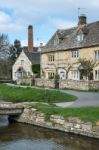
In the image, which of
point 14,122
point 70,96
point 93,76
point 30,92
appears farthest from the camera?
point 93,76

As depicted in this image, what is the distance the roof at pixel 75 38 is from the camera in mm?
56625

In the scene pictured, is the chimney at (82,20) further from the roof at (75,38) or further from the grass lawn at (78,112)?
the grass lawn at (78,112)

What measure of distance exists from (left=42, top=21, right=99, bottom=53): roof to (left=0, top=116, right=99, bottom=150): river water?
30.3 metres

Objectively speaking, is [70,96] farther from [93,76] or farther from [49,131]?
[93,76]

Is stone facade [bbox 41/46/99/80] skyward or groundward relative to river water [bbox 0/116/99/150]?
skyward

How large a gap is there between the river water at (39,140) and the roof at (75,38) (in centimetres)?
3032

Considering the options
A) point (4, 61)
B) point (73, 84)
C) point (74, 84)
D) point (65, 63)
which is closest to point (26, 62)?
point (4, 61)

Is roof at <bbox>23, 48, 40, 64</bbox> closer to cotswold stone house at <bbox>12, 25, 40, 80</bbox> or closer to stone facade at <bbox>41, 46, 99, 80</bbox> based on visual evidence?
cotswold stone house at <bbox>12, 25, 40, 80</bbox>

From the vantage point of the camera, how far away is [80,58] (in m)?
57.4

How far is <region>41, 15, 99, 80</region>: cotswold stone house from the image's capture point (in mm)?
55938

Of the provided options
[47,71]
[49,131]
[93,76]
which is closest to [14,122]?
[49,131]

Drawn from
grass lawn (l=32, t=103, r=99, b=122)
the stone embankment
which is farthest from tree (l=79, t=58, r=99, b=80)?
grass lawn (l=32, t=103, r=99, b=122)

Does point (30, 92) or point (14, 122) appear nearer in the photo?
point (14, 122)

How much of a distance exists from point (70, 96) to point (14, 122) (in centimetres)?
1008
